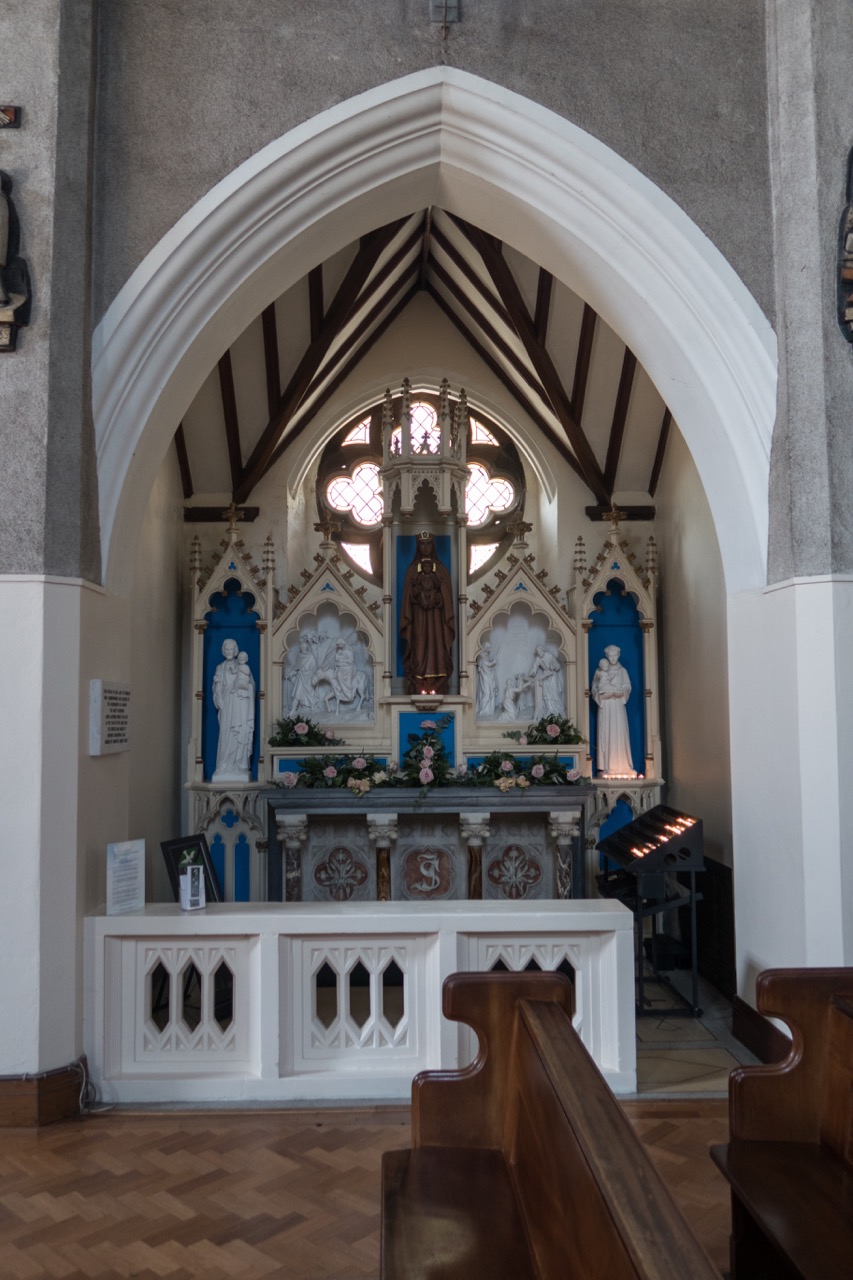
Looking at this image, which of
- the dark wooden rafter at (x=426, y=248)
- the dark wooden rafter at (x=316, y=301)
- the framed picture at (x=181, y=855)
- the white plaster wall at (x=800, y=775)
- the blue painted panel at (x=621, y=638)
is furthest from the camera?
the blue painted panel at (x=621, y=638)

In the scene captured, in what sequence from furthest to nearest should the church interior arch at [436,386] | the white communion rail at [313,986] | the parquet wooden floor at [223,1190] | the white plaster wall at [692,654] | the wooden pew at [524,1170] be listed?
the white plaster wall at [692,654]
the church interior arch at [436,386]
the white communion rail at [313,986]
the parquet wooden floor at [223,1190]
the wooden pew at [524,1170]

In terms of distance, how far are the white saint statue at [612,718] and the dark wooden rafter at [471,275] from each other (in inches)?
106

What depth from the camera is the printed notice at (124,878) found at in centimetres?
433

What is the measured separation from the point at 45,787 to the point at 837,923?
10.3ft

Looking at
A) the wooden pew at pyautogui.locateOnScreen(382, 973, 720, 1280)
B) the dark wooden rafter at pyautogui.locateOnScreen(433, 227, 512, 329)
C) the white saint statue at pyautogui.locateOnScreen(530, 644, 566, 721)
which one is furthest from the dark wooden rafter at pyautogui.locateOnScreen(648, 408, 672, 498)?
the wooden pew at pyautogui.locateOnScreen(382, 973, 720, 1280)

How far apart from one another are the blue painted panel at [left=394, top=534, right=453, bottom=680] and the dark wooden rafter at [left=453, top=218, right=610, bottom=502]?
4.16 feet

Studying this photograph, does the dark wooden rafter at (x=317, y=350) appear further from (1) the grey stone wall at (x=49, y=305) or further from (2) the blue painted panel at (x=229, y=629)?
(1) the grey stone wall at (x=49, y=305)

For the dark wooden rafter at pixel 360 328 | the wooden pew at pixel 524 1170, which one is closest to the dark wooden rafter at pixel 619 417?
the dark wooden rafter at pixel 360 328

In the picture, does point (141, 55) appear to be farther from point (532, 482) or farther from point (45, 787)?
point (532, 482)

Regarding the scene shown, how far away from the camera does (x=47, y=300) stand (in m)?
4.08

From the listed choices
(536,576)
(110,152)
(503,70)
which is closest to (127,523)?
(110,152)

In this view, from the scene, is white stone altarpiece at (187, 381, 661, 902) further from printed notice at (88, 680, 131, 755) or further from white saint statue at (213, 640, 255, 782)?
printed notice at (88, 680, 131, 755)

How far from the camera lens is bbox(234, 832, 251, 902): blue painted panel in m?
7.66

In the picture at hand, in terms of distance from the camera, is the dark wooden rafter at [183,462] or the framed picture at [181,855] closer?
the framed picture at [181,855]
